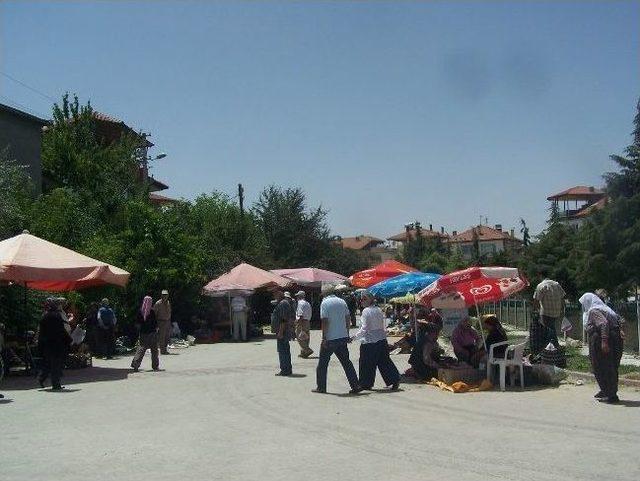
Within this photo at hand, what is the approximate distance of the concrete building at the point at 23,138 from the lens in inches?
1406

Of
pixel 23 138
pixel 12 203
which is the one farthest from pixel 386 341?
pixel 23 138

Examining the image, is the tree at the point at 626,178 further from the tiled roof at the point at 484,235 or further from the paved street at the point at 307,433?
the tiled roof at the point at 484,235

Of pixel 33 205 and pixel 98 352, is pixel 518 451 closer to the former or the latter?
pixel 98 352

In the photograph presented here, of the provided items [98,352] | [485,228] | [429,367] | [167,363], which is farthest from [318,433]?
[485,228]

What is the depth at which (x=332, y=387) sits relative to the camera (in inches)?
550

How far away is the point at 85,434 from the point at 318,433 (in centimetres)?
295

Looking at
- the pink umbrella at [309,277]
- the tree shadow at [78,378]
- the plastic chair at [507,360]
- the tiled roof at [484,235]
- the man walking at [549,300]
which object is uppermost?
the tiled roof at [484,235]

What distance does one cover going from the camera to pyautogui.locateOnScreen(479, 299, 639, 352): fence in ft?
62.8

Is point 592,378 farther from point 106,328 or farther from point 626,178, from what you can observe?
point 626,178

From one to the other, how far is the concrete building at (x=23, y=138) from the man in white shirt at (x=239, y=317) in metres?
13.0

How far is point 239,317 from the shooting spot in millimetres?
29016

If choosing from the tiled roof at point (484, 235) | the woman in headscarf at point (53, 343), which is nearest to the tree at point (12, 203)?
the woman in headscarf at point (53, 343)

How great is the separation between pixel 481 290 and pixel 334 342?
12.5 feet

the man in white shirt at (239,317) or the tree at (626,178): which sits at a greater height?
the tree at (626,178)
